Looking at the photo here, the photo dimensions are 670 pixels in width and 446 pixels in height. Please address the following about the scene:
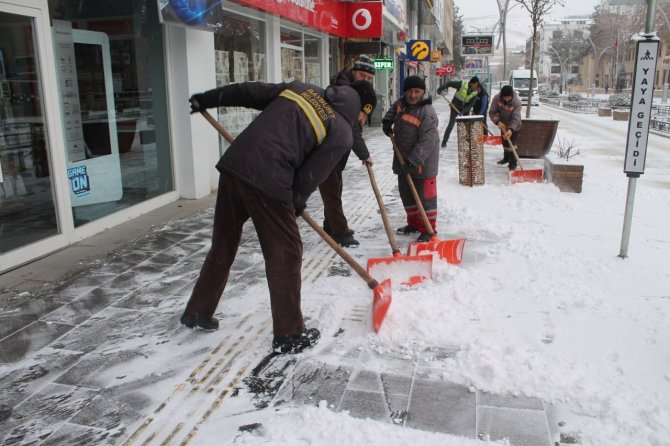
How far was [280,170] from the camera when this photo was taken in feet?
10.4

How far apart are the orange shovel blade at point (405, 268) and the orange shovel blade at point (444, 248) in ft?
1.34

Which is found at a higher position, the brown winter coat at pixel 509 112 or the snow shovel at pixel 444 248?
the brown winter coat at pixel 509 112

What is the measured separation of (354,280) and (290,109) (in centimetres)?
189

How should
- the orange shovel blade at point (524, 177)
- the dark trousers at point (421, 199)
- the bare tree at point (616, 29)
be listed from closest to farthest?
the dark trousers at point (421, 199) < the orange shovel blade at point (524, 177) < the bare tree at point (616, 29)

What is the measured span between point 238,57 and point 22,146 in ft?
16.0

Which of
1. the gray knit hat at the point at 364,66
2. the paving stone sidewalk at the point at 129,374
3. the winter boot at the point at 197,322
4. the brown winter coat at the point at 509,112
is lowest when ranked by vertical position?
the paving stone sidewalk at the point at 129,374

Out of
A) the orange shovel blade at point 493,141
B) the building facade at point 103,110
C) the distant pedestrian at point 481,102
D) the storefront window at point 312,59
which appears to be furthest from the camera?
the storefront window at point 312,59

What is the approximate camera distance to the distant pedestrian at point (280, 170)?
3.16m

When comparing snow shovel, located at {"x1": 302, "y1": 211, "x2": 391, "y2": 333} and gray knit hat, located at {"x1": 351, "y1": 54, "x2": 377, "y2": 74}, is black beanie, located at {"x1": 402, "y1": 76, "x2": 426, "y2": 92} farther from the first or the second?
snow shovel, located at {"x1": 302, "y1": 211, "x2": 391, "y2": 333}

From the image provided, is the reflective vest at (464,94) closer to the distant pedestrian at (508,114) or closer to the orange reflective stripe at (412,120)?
the distant pedestrian at (508,114)

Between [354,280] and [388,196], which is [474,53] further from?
[354,280]

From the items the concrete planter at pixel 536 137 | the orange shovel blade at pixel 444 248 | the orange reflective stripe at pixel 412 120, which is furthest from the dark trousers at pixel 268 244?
the concrete planter at pixel 536 137

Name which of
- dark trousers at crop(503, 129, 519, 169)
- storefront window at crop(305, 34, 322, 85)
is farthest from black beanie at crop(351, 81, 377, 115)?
storefront window at crop(305, 34, 322, 85)

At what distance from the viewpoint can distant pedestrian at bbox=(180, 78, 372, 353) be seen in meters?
3.16
